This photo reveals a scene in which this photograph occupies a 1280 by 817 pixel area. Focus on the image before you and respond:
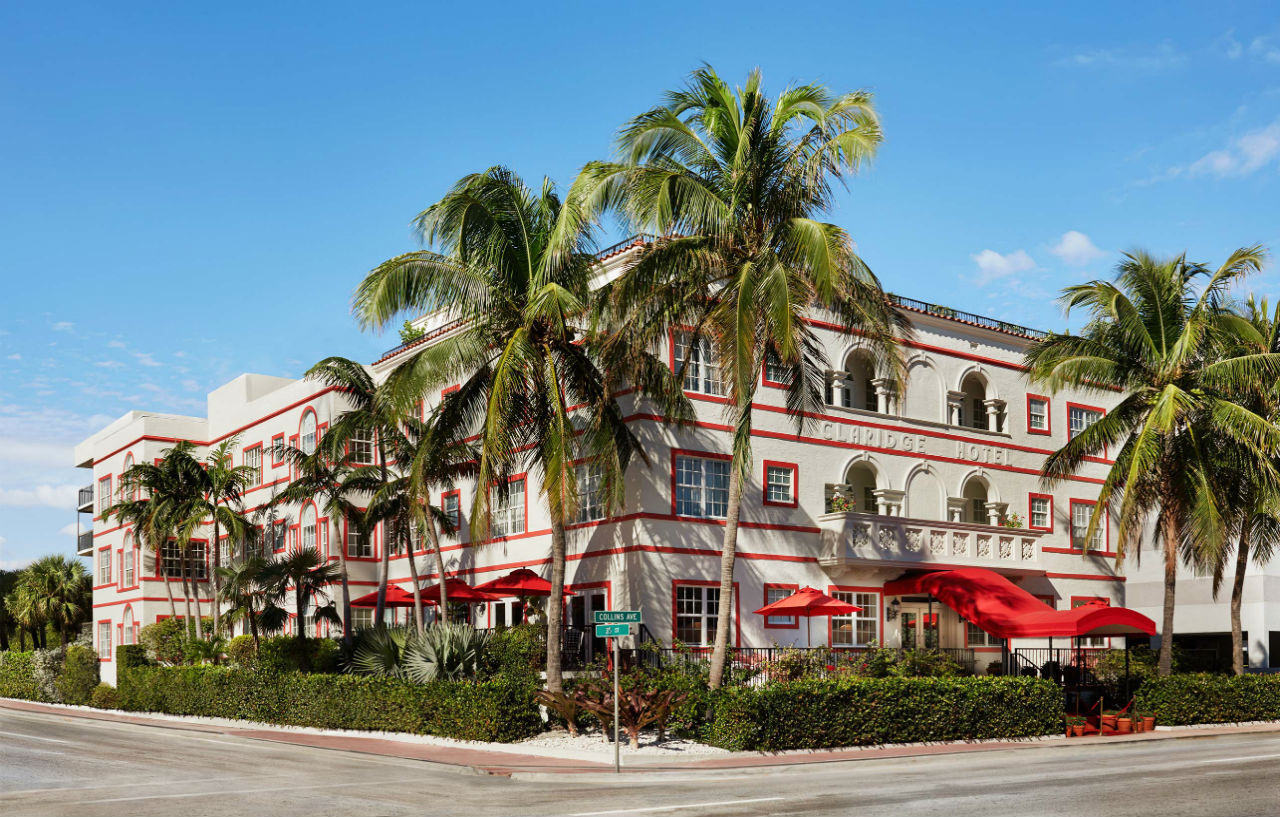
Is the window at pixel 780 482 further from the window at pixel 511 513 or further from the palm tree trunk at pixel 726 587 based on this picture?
the palm tree trunk at pixel 726 587

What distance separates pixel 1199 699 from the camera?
95.3 feet

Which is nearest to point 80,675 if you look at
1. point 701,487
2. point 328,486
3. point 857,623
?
point 328,486

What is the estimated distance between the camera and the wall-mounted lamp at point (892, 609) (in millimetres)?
34500

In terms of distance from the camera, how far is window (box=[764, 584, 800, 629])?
31703 millimetres

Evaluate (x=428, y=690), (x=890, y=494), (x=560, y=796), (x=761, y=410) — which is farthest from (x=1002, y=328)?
(x=560, y=796)

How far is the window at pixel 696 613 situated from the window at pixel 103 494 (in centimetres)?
3446

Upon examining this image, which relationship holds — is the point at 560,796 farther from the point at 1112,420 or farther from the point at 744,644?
the point at 1112,420

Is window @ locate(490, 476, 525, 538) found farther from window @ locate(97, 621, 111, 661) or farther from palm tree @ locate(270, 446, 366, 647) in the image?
window @ locate(97, 621, 111, 661)

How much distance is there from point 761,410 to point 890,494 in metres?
Result: 5.14

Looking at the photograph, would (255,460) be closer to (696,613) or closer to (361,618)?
(361,618)

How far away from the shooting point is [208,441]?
52062 millimetres

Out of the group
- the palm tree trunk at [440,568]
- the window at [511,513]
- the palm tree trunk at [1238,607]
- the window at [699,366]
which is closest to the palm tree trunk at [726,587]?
the window at [699,366]

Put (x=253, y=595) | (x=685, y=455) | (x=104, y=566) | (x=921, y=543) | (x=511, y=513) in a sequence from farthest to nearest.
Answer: (x=104, y=566) → (x=253, y=595) → (x=511, y=513) → (x=921, y=543) → (x=685, y=455)

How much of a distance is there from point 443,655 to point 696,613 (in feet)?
23.9
